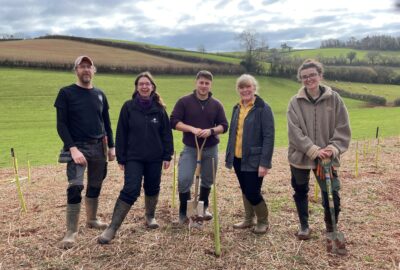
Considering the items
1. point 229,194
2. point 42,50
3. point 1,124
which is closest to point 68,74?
point 42,50

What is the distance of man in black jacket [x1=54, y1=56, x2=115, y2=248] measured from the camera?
5281mm

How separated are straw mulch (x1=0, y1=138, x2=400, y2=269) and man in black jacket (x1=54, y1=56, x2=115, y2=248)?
357 mm

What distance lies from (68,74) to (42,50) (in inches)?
476

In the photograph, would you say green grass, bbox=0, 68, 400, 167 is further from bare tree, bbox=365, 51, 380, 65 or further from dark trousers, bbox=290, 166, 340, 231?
bare tree, bbox=365, 51, 380, 65

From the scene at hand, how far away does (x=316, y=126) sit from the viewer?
202 inches

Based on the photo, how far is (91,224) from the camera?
19.2ft

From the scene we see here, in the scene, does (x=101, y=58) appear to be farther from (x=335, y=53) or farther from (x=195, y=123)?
(x=335, y=53)

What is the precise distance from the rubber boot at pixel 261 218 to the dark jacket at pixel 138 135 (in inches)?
63.0

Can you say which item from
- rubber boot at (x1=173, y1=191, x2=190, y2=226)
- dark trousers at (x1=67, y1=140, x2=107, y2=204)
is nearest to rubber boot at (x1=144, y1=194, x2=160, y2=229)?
rubber boot at (x1=173, y1=191, x2=190, y2=226)

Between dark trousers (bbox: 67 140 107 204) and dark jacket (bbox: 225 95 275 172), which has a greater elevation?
dark jacket (bbox: 225 95 275 172)

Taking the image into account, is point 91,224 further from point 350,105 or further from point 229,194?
point 350,105

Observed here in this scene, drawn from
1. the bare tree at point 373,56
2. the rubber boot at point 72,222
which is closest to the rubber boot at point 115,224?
the rubber boot at point 72,222

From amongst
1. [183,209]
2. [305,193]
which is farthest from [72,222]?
[305,193]

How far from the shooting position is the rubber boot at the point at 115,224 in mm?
5160
